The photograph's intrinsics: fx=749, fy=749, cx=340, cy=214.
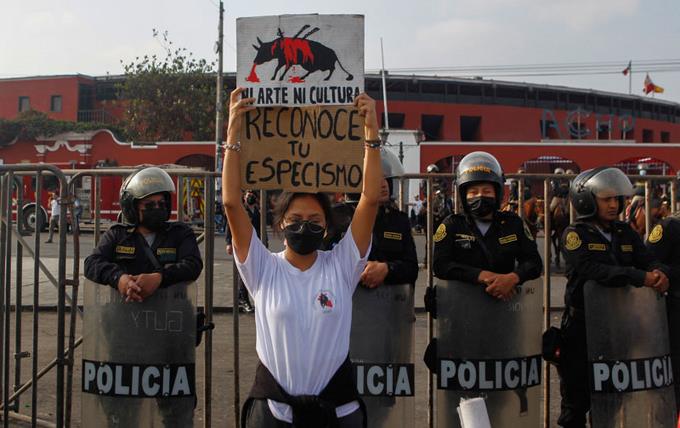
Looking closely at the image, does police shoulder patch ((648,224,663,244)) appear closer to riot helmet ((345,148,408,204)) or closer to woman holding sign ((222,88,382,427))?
riot helmet ((345,148,408,204))

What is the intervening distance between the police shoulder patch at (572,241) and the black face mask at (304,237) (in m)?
2.36

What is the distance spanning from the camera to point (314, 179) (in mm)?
3779

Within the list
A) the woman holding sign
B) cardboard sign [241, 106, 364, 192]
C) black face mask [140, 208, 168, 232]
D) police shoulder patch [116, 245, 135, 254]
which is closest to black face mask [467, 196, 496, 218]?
cardboard sign [241, 106, 364, 192]

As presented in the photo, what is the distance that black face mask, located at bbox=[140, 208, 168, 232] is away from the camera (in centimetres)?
468

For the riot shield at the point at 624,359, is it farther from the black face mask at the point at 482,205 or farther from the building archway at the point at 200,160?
the building archway at the point at 200,160

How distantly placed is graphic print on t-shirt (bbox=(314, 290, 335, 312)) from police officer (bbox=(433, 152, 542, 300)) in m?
1.83

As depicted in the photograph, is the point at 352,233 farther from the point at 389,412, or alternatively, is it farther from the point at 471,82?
the point at 471,82

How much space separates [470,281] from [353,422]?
6.15ft

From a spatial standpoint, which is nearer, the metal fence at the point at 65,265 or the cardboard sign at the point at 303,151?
the cardboard sign at the point at 303,151

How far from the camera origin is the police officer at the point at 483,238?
483 centimetres

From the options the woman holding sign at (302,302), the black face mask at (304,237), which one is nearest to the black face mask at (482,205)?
the woman holding sign at (302,302)

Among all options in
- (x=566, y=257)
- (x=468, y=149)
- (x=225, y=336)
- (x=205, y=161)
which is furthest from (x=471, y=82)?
(x=566, y=257)

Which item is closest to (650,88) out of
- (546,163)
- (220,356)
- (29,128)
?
(546,163)

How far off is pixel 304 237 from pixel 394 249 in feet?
6.10
